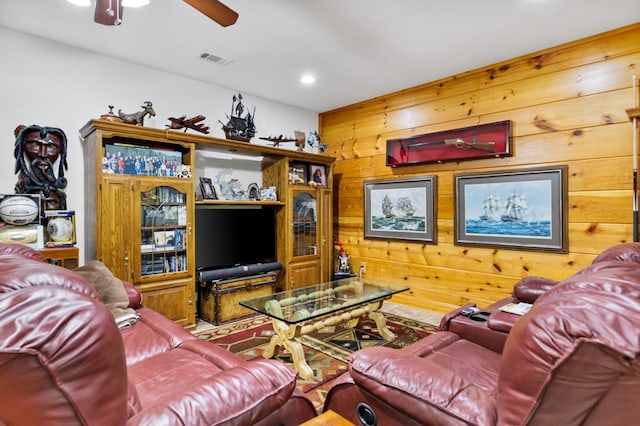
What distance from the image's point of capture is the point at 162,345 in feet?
6.63

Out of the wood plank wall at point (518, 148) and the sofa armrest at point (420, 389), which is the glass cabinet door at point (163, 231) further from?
the sofa armrest at point (420, 389)

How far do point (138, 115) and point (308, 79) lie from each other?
1779 millimetres

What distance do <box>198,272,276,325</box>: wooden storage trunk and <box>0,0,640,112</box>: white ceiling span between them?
87.7 inches

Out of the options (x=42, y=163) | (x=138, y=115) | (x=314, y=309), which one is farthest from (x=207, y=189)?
(x=314, y=309)

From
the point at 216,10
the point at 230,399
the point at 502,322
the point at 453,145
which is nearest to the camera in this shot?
the point at 230,399

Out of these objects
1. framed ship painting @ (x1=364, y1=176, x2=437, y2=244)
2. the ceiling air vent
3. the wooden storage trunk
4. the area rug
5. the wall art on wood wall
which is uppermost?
the ceiling air vent

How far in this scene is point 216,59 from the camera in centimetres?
341

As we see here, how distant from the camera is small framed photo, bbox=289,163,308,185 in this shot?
14.5 feet

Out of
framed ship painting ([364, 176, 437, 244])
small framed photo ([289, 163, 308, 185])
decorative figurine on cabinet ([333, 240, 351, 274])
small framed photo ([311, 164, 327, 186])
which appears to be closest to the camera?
framed ship painting ([364, 176, 437, 244])

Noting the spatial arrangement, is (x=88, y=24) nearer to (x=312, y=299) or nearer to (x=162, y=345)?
(x=162, y=345)

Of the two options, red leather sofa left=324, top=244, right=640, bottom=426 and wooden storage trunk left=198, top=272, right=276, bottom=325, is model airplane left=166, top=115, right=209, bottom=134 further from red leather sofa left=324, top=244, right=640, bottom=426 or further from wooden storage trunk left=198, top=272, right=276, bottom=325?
red leather sofa left=324, top=244, right=640, bottom=426

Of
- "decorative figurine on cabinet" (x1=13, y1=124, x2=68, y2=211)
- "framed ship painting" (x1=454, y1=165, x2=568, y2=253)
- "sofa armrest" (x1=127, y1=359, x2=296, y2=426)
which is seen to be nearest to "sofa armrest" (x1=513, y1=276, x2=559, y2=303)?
"framed ship painting" (x1=454, y1=165, x2=568, y2=253)

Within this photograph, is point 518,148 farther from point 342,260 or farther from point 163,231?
point 163,231

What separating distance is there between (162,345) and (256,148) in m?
2.50
